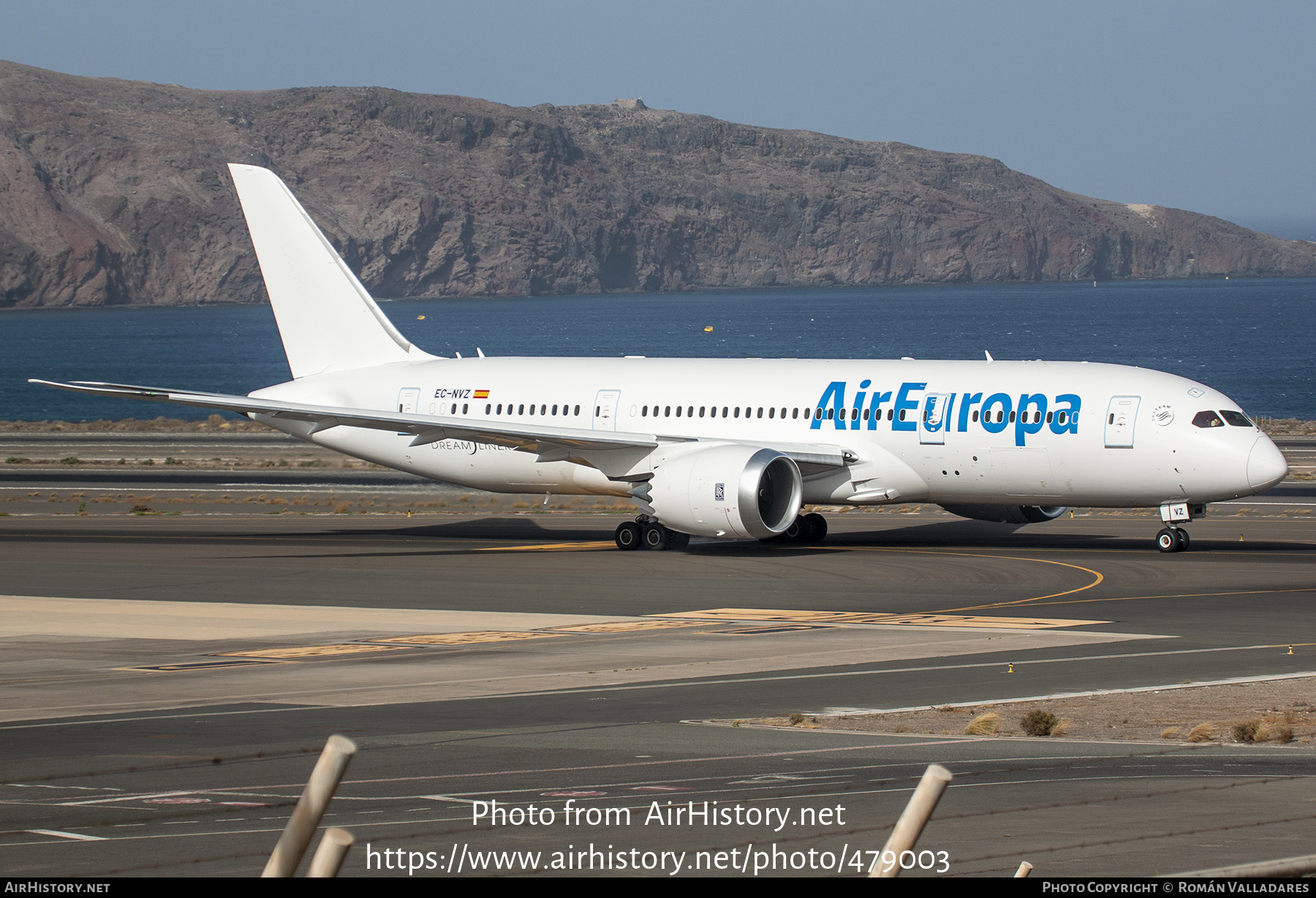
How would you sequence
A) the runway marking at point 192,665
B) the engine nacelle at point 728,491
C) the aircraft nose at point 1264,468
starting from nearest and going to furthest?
the runway marking at point 192,665
the aircraft nose at point 1264,468
the engine nacelle at point 728,491

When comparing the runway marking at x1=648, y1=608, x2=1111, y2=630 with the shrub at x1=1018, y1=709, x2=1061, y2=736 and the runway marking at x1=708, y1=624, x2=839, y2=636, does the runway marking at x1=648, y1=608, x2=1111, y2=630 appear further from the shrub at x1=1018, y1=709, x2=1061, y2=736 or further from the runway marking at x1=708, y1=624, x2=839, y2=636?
the shrub at x1=1018, y1=709, x2=1061, y2=736

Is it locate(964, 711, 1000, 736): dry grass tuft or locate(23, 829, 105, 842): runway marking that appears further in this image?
locate(964, 711, 1000, 736): dry grass tuft

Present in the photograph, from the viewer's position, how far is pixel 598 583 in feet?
105

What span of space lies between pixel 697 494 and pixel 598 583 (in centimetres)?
404

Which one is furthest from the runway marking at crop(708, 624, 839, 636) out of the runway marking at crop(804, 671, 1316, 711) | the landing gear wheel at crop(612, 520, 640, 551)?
the landing gear wheel at crop(612, 520, 640, 551)

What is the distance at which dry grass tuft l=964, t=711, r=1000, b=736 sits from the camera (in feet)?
53.5

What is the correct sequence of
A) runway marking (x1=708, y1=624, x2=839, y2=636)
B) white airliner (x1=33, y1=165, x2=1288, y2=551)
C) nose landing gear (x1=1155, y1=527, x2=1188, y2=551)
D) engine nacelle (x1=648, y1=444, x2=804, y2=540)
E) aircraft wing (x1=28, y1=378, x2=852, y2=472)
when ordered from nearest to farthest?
runway marking (x1=708, y1=624, x2=839, y2=636)
white airliner (x1=33, y1=165, x2=1288, y2=551)
engine nacelle (x1=648, y1=444, x2=804, y2=540)
nose landing gear (x1=1155, y1=527, x2=1188, y2=551)
aircraft wing (x1=28, y1=378, x2=852, y2=472)

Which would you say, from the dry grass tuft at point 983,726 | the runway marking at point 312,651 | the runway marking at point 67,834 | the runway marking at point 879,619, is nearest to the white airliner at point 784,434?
the runway marking at point 879,619

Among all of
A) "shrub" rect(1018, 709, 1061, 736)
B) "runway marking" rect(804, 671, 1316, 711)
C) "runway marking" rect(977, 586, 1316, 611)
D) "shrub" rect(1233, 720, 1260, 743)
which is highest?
"shrub" rect(1233, 720, 1260, 743)

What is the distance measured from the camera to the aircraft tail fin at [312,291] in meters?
44.3

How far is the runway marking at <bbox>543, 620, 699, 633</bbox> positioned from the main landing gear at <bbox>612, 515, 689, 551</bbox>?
10902 millimetres

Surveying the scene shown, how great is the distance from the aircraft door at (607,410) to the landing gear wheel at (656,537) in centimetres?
310

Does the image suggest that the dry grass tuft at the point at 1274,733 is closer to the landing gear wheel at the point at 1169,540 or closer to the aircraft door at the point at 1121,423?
the aircraft door at the point at 1121,423

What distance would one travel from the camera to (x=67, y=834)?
11.2 metres
